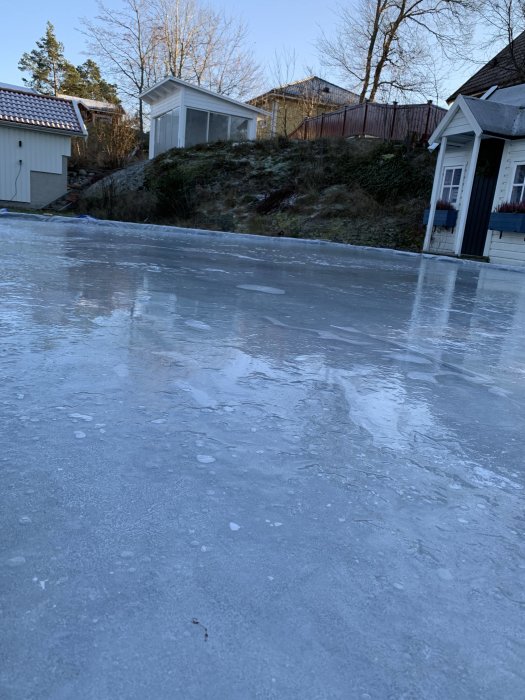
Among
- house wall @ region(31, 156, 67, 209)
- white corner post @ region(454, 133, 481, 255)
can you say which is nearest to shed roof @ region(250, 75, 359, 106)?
house wall @ region(31, 156, 67, 209)

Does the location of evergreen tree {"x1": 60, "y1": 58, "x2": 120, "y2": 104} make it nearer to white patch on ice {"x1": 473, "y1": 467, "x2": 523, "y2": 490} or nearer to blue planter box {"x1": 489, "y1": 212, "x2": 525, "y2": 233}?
blue planter box {"x1": 489, "y1": 212, "x2": 525, "y2": 233}

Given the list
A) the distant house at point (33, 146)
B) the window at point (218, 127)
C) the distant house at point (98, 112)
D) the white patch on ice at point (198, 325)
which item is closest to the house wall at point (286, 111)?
the window at point (218, 127)

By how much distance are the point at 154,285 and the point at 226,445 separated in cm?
253

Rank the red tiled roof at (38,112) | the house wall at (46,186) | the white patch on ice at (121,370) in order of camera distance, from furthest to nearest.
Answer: the house wall at (46,186), the red tiled roof at (38,112), the white patch on ice at (121,370)

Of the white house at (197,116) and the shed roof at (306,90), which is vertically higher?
the shed roof at (306,90)

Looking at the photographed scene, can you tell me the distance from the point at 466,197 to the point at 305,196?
437 centimetres

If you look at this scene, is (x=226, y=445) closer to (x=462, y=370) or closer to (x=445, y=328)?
(x=462, y=370)

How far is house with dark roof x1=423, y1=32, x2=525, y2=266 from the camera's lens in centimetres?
925

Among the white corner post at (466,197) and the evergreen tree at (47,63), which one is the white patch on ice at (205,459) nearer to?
the white corner post at (466,197)

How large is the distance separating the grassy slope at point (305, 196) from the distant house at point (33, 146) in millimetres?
2401

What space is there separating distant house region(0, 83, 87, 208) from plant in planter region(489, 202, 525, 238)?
11.9m

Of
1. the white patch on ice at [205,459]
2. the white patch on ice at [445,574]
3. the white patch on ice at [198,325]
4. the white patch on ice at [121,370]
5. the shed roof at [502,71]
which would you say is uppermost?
the shed roof at [502,71]

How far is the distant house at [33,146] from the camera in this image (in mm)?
14891

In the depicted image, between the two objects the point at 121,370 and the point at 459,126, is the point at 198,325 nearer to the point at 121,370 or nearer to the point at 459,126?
the point at 121,370
